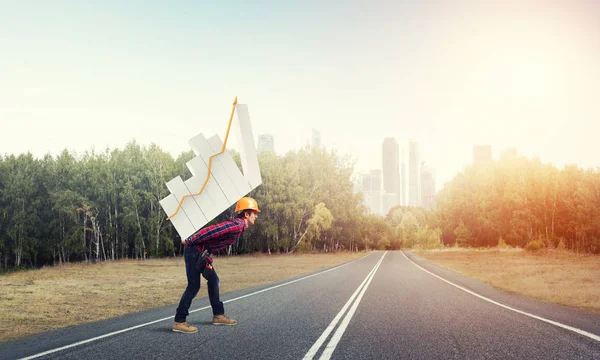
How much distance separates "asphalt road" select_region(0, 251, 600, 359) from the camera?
5.13 meters

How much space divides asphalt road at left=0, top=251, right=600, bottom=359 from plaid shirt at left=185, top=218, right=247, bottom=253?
1.41 m

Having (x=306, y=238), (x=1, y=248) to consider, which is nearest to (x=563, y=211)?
(x=306, y=238)

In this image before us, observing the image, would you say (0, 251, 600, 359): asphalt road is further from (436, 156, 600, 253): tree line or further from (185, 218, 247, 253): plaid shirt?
(436, 156, 600, 253): tree line

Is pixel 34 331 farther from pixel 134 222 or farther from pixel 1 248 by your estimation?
pixel 1 248

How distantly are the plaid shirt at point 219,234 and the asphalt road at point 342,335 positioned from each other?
1414 millimetres

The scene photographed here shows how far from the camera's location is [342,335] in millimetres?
6234

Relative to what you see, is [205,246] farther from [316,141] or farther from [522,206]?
[316,141]

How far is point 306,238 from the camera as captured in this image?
194 ft

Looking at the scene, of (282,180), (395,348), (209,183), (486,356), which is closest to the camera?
(486,356)

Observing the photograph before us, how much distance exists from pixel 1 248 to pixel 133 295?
42.0 metres

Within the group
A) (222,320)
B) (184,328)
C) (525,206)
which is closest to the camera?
(184,328)

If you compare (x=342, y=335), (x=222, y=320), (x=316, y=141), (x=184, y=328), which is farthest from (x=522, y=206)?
(x=184, y=328)

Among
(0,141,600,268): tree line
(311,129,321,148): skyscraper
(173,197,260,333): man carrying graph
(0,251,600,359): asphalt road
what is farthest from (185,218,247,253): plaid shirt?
(311,129,321,148): skyscraper

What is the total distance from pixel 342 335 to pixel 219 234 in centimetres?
247
